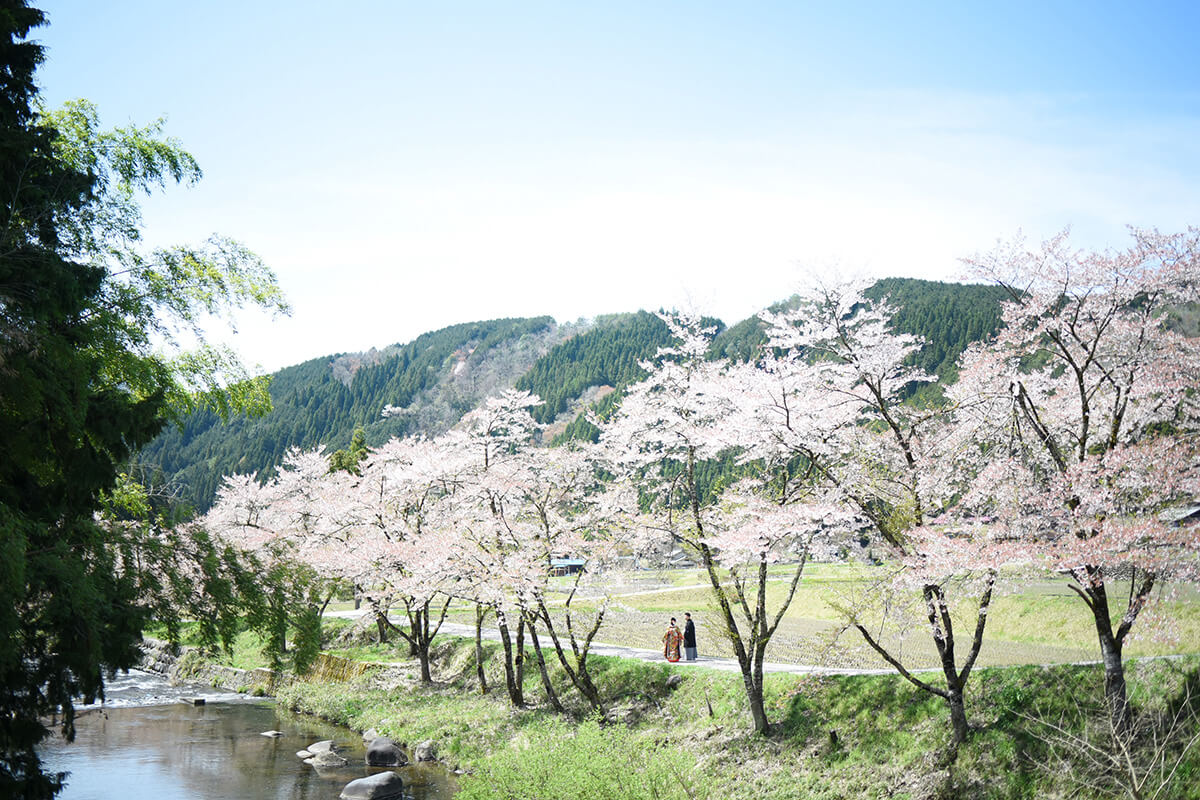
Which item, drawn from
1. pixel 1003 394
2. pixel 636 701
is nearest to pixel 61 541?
pixel 1003 394

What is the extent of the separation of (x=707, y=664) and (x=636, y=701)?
2.00 meters

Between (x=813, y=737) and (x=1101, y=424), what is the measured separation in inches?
259

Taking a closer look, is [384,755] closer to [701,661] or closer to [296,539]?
[296,539]

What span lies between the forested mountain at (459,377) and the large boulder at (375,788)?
7202 centimetres

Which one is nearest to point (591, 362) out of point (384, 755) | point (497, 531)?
point (497, 531)

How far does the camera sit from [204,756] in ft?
56.2

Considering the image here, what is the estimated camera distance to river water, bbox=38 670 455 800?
48.3ft

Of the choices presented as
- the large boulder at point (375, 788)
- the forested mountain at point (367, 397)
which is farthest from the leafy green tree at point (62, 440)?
the forested mountain at point (367, 397)

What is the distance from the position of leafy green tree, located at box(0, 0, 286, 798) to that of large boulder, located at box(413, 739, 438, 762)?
393 inches

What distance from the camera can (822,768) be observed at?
12016 mm

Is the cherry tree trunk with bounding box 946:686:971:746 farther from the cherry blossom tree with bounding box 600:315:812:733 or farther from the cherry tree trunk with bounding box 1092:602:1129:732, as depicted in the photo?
the cherry blossom tree with bounding box 600:315:812:733

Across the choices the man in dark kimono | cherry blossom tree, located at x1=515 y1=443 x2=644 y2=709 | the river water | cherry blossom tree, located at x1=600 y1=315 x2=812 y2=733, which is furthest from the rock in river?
cherry blossom tree, located at x1=600 y1=315 x2=812 y2=733

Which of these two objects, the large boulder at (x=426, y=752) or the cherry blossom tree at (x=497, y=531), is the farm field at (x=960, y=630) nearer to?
the cherry blossom tree at (x=497, y=531)

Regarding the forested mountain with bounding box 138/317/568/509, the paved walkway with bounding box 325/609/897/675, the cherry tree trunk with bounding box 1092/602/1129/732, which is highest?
the forested mountain with bounding box 138/317/568/509
